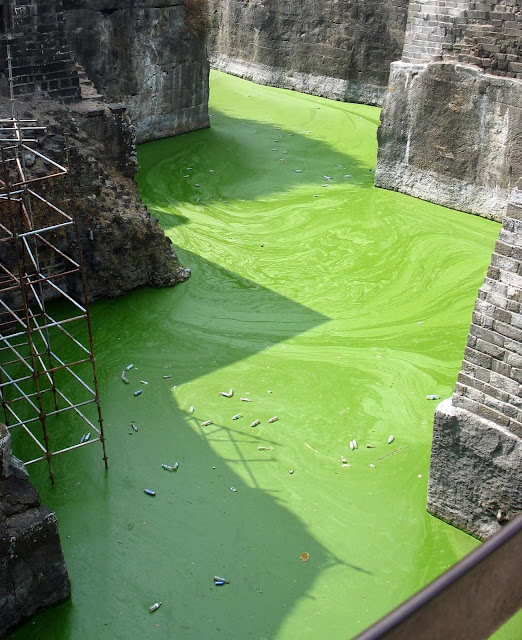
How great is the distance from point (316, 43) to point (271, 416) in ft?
29.5

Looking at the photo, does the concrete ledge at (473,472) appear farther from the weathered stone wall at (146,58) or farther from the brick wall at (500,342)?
the weathered stone wall at (146,58)

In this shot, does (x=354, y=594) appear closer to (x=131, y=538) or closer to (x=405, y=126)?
(x=131, y=538)

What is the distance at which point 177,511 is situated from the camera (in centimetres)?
515

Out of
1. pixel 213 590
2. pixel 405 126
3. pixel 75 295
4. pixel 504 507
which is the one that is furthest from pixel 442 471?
pixel 405 126

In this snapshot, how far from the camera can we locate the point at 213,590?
4.55 m

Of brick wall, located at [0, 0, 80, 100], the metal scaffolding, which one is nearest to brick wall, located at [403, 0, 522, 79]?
brick wall, located at [0, 0, 80, 100]

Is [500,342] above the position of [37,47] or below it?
below

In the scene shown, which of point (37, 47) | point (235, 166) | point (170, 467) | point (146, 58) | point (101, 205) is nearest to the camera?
point (170, 467)

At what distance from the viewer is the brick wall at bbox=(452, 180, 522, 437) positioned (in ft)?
14.4

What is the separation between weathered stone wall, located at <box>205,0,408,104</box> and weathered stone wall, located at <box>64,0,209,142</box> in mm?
2271

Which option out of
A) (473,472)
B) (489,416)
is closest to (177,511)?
(473,472)

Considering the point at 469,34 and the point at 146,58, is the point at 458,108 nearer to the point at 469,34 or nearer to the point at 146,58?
the point at 469,34

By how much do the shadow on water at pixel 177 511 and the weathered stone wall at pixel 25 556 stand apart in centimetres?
9

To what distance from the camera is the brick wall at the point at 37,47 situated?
7.23 m
